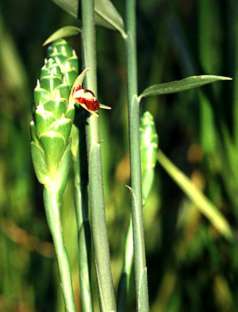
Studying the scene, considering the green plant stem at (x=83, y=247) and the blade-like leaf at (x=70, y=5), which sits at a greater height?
the blade-like leaf at (x=70, y=5)

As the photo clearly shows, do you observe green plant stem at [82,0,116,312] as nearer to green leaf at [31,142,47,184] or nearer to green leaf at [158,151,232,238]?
green leaf at [31,142,47,184]

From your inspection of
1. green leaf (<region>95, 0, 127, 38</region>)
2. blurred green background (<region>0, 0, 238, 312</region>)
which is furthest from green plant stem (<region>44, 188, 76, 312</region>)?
blurred green background (<region>0, 0, 238, 312</region>)

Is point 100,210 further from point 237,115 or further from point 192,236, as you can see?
point 192,236

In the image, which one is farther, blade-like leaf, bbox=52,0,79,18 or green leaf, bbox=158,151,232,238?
green leaf, bbox=158,151,232,238

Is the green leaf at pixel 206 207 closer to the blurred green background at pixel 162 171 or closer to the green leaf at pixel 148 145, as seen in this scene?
the blurred green background at pixel 162 171

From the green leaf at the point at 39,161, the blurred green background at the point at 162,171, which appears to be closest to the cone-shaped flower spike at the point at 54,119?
the green leaf at the point at 39,161

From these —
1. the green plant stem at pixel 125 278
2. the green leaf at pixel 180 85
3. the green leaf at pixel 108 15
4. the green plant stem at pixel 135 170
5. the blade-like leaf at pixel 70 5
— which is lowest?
the green plant stem at pixel 125 278

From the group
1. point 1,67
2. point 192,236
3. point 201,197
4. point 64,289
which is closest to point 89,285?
point 64,289
